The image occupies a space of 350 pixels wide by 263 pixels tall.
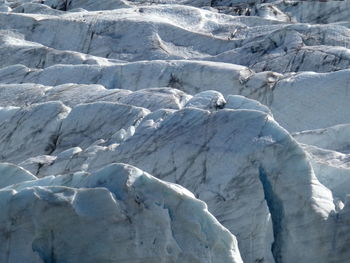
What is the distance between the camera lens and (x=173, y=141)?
10625mm

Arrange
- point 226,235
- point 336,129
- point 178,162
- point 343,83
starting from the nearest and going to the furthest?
point 226,235 < point 178,162 < point 336,129 < point 343,83

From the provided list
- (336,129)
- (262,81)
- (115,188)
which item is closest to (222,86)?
(262,81)

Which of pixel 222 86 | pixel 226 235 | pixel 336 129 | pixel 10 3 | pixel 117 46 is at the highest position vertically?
pixel 226 235

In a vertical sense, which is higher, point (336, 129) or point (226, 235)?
point (226, 235)

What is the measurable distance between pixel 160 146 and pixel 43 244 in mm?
2635

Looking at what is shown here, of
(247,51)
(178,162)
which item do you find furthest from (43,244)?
(247,51)

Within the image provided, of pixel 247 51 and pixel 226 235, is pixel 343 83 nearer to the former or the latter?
pixel 247 51

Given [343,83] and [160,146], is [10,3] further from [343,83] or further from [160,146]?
[160,146]

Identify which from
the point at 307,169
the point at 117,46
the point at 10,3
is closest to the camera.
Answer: the point at 307,169

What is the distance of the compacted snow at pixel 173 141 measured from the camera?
8.34 meters

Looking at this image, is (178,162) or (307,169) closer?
(307,169)

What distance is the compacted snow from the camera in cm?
834

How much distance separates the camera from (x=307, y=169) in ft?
30.9

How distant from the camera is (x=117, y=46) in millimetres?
20766
